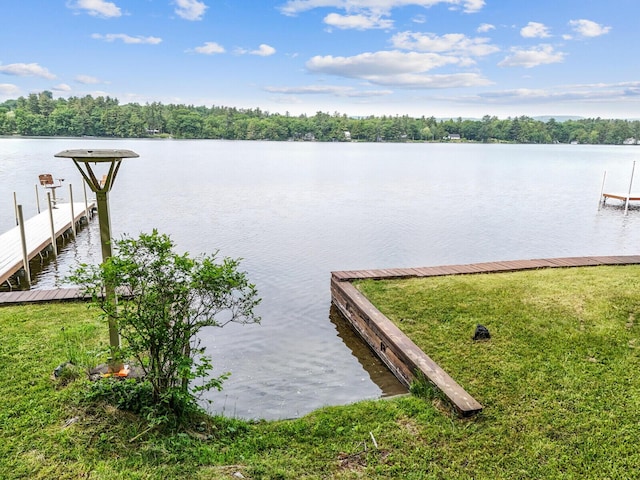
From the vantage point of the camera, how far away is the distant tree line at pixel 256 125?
74312mm

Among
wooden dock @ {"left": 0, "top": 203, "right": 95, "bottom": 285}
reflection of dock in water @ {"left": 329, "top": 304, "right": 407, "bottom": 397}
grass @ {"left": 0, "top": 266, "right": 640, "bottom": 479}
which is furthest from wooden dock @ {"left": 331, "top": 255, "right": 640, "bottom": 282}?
wooden dock @ {"left": 0, "top": 203, "right": 95, "bottom": 285}

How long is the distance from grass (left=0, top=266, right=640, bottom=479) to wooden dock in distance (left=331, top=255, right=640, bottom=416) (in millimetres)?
155

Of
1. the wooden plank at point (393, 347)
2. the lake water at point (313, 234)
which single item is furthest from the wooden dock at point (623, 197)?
the wooden plank at point (393, 347)

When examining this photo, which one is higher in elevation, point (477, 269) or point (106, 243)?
point (106, 243)

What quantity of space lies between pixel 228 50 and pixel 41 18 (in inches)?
893

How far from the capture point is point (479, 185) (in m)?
27.2

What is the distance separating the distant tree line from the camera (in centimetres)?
7431

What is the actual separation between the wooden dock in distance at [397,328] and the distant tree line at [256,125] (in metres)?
77.0

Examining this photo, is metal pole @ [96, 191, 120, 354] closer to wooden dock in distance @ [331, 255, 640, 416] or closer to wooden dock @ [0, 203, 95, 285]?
wooden dock in distance @ [331, 255, 640, 416]

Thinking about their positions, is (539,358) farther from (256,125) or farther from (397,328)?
(256,125)

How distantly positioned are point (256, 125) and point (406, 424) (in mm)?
92024

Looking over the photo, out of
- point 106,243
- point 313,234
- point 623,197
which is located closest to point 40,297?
point 106,243

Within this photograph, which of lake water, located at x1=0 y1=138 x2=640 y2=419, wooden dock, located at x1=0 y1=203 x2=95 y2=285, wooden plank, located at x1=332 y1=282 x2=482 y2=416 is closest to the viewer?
wooden plank, located at x1=332 y1=282 x2=482 y2=416

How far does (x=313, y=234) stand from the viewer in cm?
1329
